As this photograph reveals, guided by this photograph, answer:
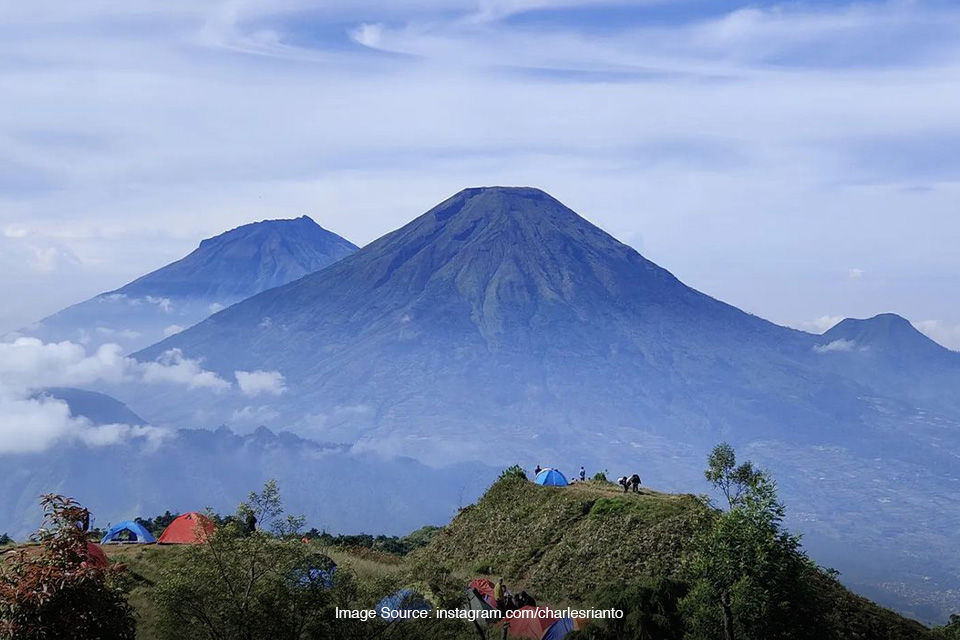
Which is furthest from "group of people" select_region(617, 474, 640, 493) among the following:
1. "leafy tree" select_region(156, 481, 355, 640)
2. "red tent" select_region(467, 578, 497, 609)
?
"leafy tree" select_region(156, 481, 355, 640)

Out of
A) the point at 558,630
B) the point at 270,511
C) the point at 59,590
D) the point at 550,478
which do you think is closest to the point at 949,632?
the point at 550,478

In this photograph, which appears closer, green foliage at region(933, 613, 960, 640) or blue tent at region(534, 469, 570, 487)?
green foliage at region(933, 613, 960, 640)

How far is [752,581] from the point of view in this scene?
78.4 feet

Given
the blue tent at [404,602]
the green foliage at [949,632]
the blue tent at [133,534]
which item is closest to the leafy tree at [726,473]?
the green foliage at [949,632]

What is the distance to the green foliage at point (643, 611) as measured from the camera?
25.2 metres

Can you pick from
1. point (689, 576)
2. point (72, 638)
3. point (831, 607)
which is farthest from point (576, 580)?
point (72, 638)

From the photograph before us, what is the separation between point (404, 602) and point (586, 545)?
13.0 m

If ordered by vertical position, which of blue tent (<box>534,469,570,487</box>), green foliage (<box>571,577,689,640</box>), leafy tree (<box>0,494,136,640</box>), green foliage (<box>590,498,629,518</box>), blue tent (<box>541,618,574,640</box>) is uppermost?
blue tent (<box>534,469,570,487</box>)

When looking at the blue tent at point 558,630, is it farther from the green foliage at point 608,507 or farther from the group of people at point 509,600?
the green foliage at point 608,507

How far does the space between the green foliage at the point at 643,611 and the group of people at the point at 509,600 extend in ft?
7.77

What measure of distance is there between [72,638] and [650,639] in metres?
16.2

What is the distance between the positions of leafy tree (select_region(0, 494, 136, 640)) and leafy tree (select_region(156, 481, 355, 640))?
13.8ft

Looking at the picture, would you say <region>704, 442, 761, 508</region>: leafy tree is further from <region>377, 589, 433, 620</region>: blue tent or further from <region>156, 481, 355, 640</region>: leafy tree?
<region>156, 481, 355, 640</region>: leafy tree

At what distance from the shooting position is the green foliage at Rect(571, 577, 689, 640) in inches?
993
